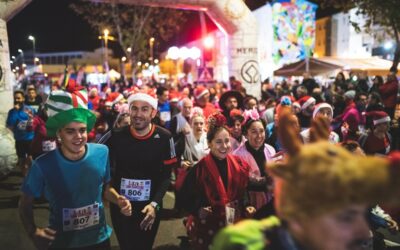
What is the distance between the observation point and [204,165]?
13.1 feet

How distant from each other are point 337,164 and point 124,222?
3044 mm

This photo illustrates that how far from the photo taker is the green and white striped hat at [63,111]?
10.2 feet

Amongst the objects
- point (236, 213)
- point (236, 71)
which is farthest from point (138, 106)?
point (236, 71)

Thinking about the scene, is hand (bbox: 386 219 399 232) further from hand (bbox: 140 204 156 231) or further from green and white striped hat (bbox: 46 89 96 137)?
green and white striped hat (bbox: 46 89 96 137)

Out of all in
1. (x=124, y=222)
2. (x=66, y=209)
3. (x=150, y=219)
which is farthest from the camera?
(x=124, y=222)

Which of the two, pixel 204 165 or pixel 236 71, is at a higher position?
pixel 236 71

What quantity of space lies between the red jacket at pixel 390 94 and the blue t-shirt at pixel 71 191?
10.1m

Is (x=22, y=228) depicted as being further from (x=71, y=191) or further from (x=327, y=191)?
(x=327, y=191)

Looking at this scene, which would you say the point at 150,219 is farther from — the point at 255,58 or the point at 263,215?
the point at 255,58

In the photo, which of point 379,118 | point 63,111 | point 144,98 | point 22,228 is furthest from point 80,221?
point 379,118

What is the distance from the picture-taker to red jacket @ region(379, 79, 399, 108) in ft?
37.6

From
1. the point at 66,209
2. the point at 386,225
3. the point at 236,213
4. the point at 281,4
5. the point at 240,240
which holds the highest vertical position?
the point at 281,4

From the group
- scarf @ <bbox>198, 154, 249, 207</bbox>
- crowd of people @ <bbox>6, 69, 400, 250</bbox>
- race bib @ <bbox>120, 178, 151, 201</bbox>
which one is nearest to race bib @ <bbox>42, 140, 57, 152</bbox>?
crowd of people @ <bbox>6, 69, 400, 250</bbox>

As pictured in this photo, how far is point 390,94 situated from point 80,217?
10.4m
